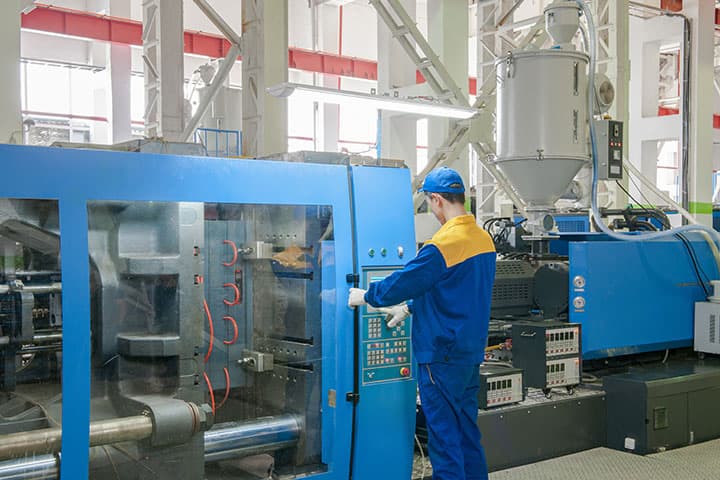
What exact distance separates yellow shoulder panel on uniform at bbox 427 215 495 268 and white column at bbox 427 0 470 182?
13.3 ft

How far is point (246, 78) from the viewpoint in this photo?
20.3 feet

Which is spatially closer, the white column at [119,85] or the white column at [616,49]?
the white column at [616,49]

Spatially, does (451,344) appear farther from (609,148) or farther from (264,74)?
(264,74)

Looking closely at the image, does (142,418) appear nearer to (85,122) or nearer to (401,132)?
(401,132)

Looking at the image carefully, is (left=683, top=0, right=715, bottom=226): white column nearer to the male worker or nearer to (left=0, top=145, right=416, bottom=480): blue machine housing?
the male worker

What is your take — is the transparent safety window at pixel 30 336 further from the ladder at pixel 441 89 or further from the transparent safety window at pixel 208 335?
the ladder at pixel 441 89

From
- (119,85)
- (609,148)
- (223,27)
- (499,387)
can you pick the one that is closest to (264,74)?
(223,27)

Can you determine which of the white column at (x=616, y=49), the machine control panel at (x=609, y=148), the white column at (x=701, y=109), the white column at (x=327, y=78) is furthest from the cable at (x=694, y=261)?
the white column at (x=327, y=78)

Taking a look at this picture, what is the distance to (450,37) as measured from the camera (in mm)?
7320

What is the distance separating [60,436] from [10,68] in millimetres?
2869

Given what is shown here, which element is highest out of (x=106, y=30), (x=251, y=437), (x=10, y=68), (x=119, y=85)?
(x=106, y=30)

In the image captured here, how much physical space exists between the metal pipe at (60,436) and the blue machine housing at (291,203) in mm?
82

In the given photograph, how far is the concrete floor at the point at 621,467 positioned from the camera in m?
3.84

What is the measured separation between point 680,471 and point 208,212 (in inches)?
110
